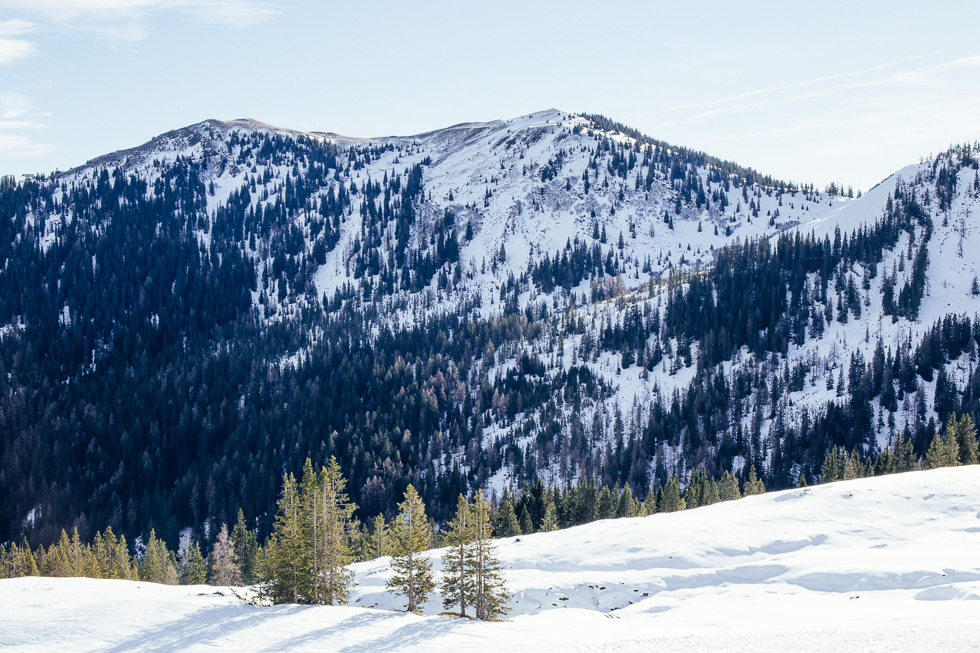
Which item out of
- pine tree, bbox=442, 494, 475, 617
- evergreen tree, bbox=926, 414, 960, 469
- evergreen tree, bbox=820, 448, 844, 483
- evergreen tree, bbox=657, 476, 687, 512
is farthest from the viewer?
evergreen tree, bbox=820, 448, 844, 483

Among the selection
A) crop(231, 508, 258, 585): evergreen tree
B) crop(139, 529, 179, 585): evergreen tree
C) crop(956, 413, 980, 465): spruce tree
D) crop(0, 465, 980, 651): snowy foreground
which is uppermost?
crop(0, 465, 980, 651): snowy foreground

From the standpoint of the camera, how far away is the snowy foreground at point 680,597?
30391 millimetres

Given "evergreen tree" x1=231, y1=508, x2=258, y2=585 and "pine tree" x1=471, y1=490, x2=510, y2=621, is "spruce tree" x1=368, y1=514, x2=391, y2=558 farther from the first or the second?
"pine tree" x1=471, y1=490, x2=510, y2=621

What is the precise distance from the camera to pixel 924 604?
3256 centimetres

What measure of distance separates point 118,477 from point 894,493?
187840 millimetres

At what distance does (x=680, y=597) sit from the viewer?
4162 centimetres

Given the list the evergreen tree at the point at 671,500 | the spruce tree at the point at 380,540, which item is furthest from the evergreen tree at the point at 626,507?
the spruce tree at the point at 380,540

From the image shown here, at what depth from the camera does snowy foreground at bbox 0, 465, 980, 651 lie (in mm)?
30391

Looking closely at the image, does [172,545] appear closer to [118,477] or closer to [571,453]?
[118,477]

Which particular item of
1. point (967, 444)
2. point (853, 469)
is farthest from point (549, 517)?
point (967, 444)

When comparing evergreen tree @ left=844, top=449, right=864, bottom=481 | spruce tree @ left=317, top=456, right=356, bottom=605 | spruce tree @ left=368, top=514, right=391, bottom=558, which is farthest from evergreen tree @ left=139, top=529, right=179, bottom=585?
evergreen tree @ left=844, top=449, right=864, bottom=481

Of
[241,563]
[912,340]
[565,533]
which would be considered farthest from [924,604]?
[912,340]

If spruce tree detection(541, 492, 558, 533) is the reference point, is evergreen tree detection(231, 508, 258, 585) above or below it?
below

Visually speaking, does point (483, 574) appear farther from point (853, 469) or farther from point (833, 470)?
point (833, 470)
